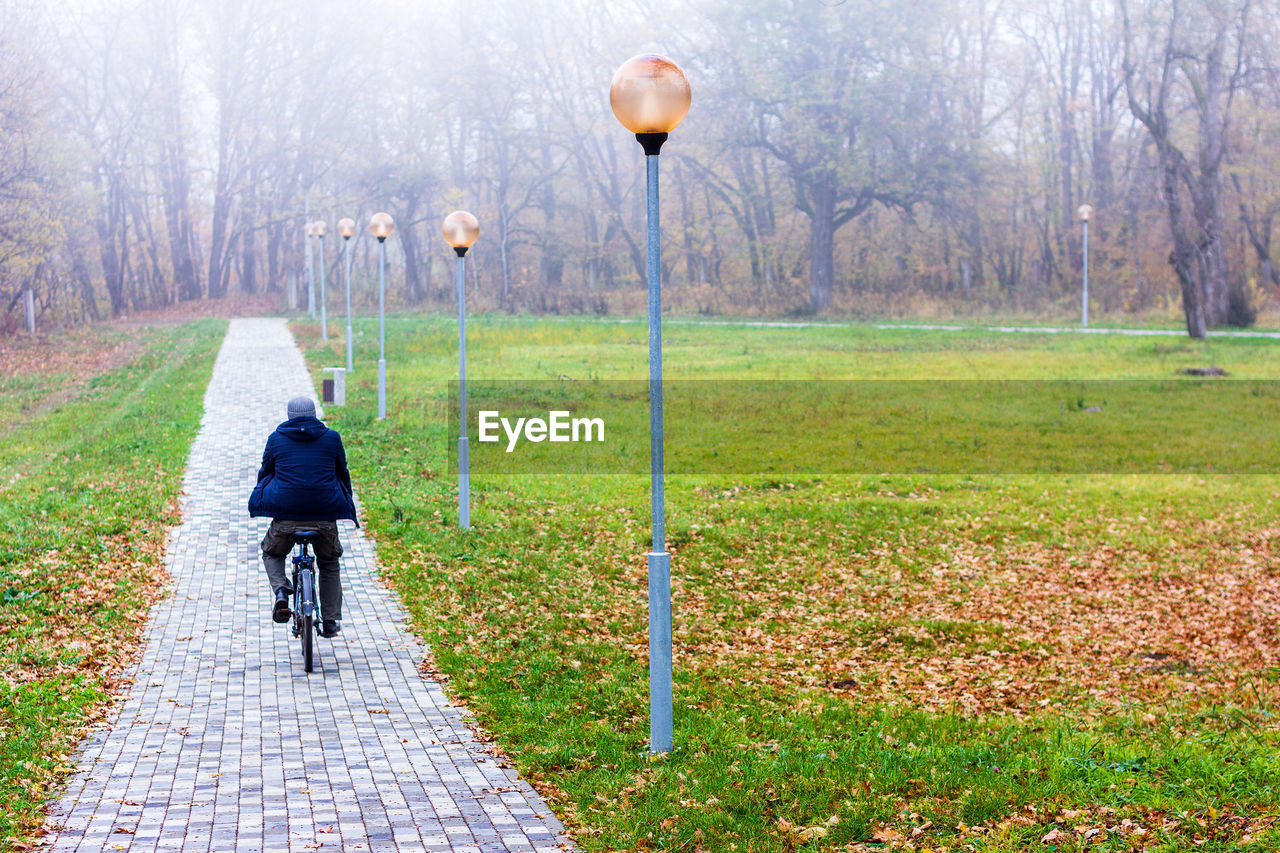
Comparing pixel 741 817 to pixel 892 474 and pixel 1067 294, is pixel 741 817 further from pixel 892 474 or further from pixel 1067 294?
pixel 1067 294

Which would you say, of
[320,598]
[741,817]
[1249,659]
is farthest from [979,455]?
[741,817]

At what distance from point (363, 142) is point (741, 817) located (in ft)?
192

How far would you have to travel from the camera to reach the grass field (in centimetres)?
595

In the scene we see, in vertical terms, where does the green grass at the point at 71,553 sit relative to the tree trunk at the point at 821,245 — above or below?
below

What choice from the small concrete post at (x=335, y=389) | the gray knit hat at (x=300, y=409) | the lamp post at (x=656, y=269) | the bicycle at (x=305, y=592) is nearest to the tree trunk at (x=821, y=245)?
the small concrete post at (x=335, y=389)

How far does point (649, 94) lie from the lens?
687cm

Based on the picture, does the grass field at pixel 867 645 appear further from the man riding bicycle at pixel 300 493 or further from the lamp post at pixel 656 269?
the man riding bicycle at pixel 300 493

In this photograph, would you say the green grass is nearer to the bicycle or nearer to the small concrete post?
the bicycle

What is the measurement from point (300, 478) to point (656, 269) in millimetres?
3253

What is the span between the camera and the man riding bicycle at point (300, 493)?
28.6 ft

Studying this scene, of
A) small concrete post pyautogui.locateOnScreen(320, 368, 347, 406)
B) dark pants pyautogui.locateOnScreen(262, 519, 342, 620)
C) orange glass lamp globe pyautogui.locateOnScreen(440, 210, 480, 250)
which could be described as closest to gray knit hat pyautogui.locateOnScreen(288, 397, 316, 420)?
dark pants pyautogui.locateOnScreen(262, 519, 342, 620)

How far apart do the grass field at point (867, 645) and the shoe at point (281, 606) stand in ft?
3.84

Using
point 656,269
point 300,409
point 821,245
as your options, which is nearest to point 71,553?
point 300,409

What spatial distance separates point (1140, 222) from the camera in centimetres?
5100
